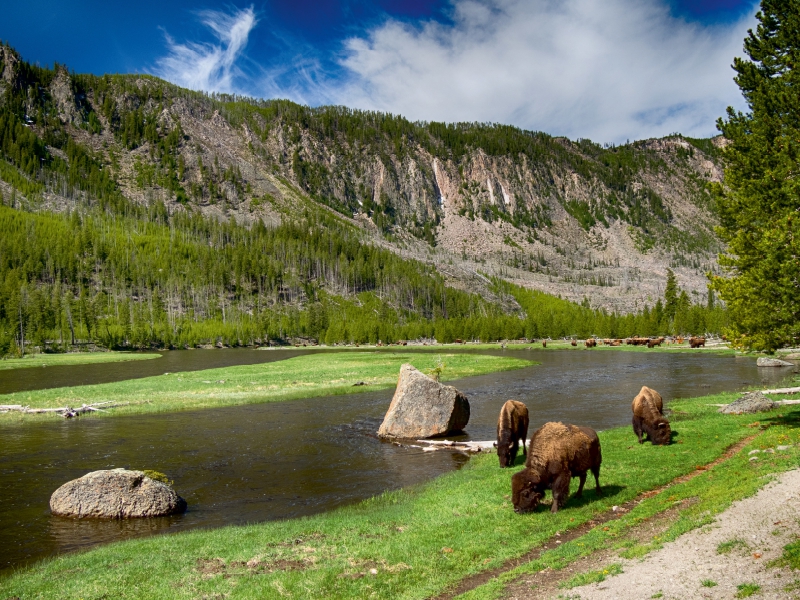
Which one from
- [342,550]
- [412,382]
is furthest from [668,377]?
[342,550]

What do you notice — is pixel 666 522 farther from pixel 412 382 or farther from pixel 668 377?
pixel 668 377

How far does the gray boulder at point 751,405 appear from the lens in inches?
1133

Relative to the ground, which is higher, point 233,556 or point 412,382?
point 412,382

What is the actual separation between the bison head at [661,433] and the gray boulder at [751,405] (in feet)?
29.4

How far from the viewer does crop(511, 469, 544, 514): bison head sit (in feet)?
51.5

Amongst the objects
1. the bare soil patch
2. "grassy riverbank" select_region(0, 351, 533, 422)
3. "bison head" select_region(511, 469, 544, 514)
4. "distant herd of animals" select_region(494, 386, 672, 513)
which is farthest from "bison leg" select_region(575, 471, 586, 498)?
"grassy riverbank" select_region(0, 351, 533, 422)

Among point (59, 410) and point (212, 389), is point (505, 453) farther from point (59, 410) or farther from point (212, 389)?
point (212, 389)

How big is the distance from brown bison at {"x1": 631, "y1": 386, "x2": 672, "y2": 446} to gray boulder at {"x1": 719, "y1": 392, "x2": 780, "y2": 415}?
27.7 ft

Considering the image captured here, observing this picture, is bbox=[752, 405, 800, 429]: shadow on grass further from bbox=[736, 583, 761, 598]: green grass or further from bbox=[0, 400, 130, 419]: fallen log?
bbox=[0, 400, 130, 419]: fallen log

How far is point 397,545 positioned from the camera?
1401cm

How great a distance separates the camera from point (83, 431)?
3306 cm

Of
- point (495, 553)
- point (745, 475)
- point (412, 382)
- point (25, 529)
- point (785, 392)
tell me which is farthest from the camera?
point (785, 392)

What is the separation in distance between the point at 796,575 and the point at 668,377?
180 ft

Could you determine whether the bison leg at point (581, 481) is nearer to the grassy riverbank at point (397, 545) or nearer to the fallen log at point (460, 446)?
the grassy riverbank at point (397, 545)
